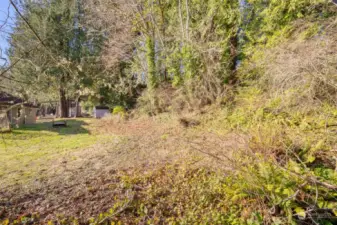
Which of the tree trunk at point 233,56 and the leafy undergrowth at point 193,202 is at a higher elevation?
the tree trunk at point 233,56

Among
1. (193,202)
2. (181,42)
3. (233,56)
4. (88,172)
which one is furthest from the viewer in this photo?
(181,42)

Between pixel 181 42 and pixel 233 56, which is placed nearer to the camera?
pixel 233 56

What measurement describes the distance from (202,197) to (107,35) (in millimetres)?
13236

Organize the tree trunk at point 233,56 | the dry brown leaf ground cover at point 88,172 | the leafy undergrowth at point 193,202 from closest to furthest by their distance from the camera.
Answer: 1. the leafy undergrowth at point 193,202
2. the dry brown leaf ground cover at point 88,172
3. the tree trunk at point 233,56

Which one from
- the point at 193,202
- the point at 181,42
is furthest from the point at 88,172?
the point at 181,42

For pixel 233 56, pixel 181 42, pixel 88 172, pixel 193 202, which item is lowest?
pixel 193 202

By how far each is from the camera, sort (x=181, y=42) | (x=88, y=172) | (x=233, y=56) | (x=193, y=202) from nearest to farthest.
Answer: (x=193, y=202) → (x=88, y=172) → (x=233, y=56) → (x=181, y=42)

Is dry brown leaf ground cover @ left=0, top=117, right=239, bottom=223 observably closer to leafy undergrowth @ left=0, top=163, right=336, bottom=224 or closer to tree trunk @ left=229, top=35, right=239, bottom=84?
leafy undergrowth @ left=0, top=163, right=336, bottom=224

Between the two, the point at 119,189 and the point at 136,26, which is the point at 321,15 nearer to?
the point at 119,189

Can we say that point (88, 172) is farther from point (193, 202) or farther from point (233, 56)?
point (233, 56)

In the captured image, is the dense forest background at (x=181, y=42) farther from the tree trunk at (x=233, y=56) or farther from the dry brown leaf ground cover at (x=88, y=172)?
the dry brown leaf ground cover at (x=88, y=172)

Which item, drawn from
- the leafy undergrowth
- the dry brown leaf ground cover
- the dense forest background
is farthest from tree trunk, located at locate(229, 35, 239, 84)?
the leafy undergrowth

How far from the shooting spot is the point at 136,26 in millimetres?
10695

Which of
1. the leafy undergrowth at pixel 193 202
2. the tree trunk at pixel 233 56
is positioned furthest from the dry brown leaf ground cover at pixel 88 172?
the tree trunk at pixel 233 56
